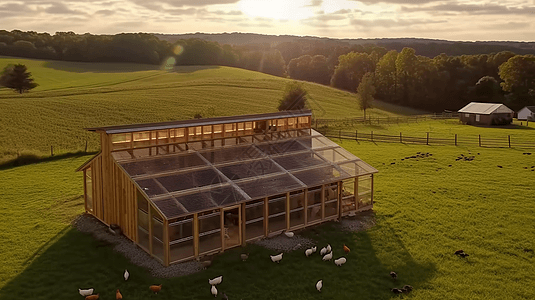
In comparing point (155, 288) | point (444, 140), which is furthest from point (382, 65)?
point (155, 288)

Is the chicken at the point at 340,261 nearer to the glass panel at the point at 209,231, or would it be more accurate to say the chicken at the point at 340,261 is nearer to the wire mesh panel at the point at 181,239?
the glass panel at the point at 209,231

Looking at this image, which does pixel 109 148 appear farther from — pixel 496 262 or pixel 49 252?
pixel 496 262

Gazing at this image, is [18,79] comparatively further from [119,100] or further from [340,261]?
[340,261]

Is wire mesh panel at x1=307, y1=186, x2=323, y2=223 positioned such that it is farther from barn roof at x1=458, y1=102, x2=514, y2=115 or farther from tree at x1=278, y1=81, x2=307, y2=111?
barn roof at x1=458, y1=102, x2=514, y2=115

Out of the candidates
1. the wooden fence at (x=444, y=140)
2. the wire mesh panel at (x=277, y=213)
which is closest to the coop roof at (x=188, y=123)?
the wire mesh panel at (x=277, y=213)

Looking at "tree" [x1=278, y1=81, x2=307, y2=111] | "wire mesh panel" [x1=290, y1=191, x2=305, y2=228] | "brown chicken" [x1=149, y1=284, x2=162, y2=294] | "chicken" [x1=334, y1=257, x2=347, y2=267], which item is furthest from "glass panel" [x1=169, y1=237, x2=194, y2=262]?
"tree" [x1=278, y1=81, x2=307, y2=111]

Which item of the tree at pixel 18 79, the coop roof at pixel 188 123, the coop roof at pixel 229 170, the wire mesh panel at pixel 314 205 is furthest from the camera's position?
the tree at pixel 18 79
